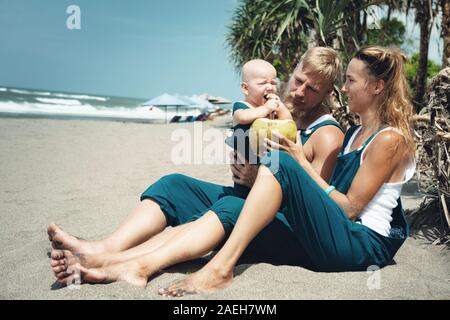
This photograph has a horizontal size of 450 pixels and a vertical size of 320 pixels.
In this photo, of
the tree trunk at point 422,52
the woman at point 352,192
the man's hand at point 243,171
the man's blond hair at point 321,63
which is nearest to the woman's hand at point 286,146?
the woman at point 352,192

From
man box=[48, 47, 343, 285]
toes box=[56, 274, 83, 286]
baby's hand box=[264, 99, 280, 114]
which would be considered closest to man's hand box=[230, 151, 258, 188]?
man box=[48, 47, 343, 285]

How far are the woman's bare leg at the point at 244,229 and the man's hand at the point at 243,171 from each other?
13.4 inches

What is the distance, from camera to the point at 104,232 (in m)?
3.32

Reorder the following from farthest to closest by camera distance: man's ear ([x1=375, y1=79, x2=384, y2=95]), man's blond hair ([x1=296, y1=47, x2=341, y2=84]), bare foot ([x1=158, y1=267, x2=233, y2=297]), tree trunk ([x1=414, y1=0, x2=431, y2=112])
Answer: tree trunk ([x1=414, y1=0, x2=431, y2=112])
man's blond hair ([x1=296, y1=47, x2=341, y2=84])
man's ear ([x1=375, y1=79, x2=384, y2=95])
bare foot ([x1=158, y1=267, x2=233, y2=297])

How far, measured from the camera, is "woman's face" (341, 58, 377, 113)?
7.43ft

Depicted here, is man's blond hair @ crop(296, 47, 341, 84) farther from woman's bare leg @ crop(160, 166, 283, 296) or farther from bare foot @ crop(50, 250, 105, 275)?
bare foot @ crop(50, 250, 105, 275)

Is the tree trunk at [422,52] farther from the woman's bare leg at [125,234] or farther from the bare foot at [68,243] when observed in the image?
the bare foot at [68,243]

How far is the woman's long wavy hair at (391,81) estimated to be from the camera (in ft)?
7.21

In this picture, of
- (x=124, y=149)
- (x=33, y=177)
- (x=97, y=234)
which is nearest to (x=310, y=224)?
(x=97, y=234)

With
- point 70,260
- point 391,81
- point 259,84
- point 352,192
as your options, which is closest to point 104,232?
point 70,260

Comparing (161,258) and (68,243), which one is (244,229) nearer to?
(161,258)

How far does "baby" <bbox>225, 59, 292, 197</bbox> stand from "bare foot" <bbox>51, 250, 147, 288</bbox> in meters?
0.76

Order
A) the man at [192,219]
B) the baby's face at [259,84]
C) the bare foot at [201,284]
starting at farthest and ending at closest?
the baby's face at [259,84] < the man at [192,219] < the bare foot at [201,284]
